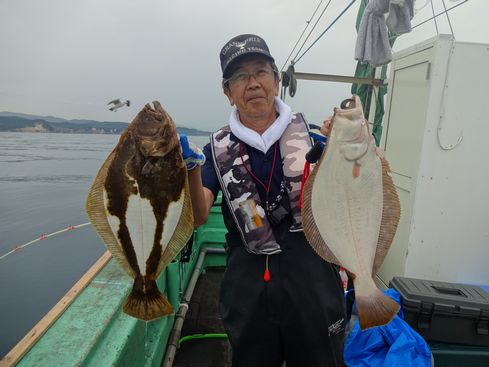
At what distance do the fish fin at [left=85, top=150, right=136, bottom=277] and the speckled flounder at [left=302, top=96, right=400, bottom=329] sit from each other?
0.94 meters

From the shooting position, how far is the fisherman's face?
6.91 feet

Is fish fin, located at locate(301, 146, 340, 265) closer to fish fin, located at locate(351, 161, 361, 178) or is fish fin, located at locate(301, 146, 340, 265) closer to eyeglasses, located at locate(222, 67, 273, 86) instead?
fish fin, located at locate(351, 161, 361, 178)

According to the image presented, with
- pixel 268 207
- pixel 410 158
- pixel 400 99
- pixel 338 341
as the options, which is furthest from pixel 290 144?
pixel 400 99

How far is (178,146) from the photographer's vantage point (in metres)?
1.51

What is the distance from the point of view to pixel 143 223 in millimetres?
1546

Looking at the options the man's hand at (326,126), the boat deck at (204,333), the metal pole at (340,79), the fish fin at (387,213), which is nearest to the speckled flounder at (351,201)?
the fish fin at (387,213)

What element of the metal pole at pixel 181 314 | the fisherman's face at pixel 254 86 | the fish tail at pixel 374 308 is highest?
the fisherman's face at pixel 254 86

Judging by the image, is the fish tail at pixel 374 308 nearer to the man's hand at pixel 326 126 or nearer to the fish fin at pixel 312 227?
the fish fin at pixel 312 227

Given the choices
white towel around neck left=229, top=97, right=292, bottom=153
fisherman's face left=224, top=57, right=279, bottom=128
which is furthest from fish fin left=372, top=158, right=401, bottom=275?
fisherman's face left=224, top=57, right=279, bottom=128

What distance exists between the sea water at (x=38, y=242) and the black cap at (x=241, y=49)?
565 millimetres

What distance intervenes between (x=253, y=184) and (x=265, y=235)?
342mm

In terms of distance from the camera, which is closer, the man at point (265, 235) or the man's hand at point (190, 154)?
the man's hand at point (190, 154)

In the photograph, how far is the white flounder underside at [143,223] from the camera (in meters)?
1.53

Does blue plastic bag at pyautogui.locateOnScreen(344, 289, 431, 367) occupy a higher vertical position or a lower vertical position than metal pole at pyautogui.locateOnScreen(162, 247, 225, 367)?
higher
